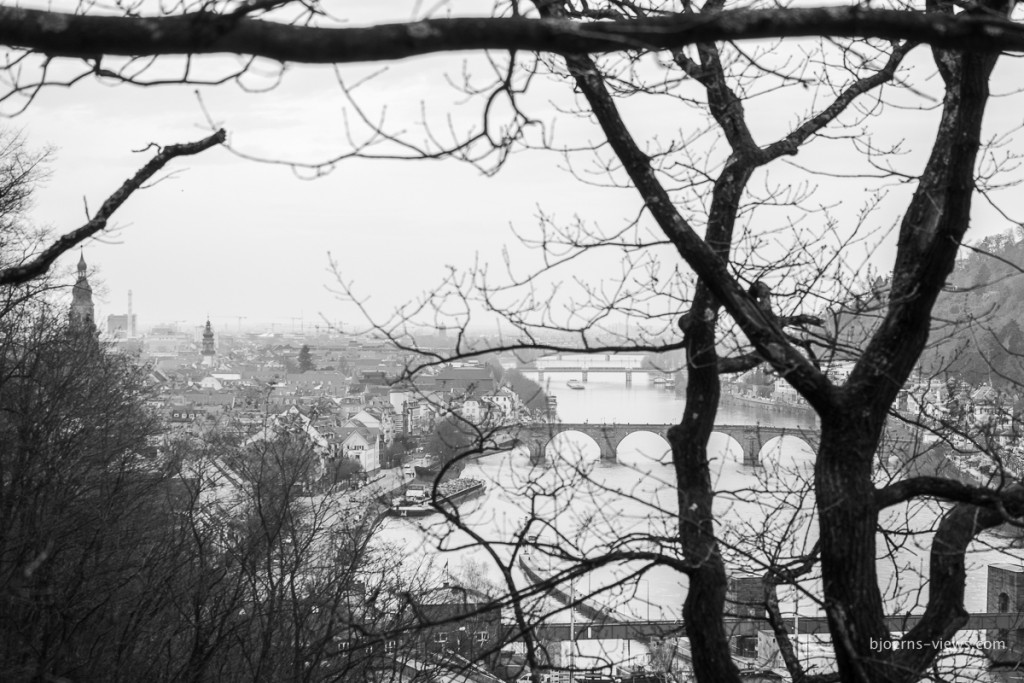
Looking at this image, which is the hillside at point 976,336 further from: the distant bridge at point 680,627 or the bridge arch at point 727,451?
the distant bridge at point 680,627

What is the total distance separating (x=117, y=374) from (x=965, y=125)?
879 centimetres

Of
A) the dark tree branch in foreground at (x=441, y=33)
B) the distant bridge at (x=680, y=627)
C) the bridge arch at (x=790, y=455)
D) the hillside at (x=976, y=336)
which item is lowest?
the distant bridge at (x=680, y=627)

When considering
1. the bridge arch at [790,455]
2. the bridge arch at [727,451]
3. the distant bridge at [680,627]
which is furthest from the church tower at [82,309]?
the bridge arch at [790,455]

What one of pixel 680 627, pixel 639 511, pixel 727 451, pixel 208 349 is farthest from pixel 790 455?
pixel 208 349

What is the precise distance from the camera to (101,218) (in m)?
2.16

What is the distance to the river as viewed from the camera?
95.0 inches

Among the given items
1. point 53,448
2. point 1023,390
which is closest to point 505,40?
point 1023,390

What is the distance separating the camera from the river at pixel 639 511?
7.91 ft

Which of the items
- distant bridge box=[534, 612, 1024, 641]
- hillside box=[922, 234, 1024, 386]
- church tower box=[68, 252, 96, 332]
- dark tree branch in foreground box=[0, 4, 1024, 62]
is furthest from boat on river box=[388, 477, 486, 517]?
dark tree branch in foreground box=[0, 4, 1024, 62]

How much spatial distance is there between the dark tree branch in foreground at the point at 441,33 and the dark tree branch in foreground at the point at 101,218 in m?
0.90

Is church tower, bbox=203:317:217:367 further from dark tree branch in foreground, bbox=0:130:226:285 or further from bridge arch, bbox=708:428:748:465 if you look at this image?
dark tree branch in foreground, bbox=0:130:226:285

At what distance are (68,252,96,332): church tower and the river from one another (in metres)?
3.20

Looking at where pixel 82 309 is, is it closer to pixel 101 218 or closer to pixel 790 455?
pixel 790 455

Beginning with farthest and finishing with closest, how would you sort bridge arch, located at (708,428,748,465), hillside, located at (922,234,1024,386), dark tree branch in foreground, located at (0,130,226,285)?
bridge arch, located at (708,428,748,465)
hillside, located at (922,234,1024,386)
dark tree branch in foreground, located at (0,130,226,285)
